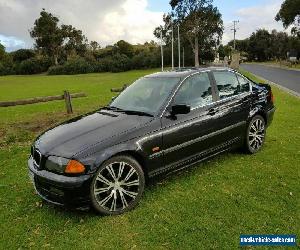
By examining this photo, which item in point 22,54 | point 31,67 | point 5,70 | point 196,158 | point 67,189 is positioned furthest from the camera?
point 22,54

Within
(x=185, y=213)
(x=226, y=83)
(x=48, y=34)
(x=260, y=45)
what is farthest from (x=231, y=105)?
(x=260, y=45)

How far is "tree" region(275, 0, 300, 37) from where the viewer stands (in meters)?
55.5

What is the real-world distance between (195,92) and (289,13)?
57802 mm

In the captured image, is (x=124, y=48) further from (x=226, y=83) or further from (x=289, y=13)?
(x=226, y=83)

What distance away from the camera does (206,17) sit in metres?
60.2

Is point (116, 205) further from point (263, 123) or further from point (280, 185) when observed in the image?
point (263, 123)

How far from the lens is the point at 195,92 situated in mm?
5781

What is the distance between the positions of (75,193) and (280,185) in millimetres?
3026

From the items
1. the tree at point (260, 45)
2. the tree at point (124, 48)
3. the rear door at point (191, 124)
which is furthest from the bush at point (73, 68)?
the rear door at point (191, 124)

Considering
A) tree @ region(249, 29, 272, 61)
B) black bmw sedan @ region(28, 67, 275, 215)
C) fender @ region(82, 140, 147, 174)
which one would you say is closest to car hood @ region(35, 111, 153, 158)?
black bmw sedan @ region(28, 67, 275, 215)

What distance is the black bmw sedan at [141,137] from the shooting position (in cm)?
443

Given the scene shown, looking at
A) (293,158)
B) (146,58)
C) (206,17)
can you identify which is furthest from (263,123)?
(146,58)

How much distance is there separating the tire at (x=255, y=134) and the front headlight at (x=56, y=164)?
3655 millimetres

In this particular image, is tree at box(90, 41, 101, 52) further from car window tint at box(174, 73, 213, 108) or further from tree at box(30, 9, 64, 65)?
car window tint at box(174, 73, 213, 108)
